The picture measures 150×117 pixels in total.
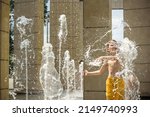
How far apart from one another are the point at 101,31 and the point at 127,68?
2045mm

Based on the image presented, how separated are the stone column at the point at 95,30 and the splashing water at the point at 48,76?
10.3ft

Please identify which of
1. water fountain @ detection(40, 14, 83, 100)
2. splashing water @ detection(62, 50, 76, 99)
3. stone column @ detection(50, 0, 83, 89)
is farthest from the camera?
splashing water @ detection(62, 50, 76, 99)

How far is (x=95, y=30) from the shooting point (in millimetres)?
8898

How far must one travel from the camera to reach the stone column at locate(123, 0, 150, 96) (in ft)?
37.7

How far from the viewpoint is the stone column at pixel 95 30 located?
8836 millimetres

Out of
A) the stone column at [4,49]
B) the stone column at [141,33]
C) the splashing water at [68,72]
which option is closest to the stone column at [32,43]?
the splashing water at [68,72]

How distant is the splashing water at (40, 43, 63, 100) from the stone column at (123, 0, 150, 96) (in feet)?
9.10

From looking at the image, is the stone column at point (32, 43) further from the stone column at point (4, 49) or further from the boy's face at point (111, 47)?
the boy's face at point (111, 47)

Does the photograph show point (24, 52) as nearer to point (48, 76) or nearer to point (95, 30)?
point (48, 76)

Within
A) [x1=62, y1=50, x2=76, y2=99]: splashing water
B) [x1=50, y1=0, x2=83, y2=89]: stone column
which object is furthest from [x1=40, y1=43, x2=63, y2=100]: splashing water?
[x1=62, y1=50, x2=76, y2=99]: splashing water

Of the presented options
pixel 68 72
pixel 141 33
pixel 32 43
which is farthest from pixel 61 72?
pixel 141 33

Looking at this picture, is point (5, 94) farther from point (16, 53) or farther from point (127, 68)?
point (16, 53)

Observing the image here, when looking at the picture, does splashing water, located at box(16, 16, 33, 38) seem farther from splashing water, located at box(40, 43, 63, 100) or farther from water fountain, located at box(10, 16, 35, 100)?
splashing water, located at box(40, 43, 63, 100)

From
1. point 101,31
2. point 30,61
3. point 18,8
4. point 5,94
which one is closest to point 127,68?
point 101,31
